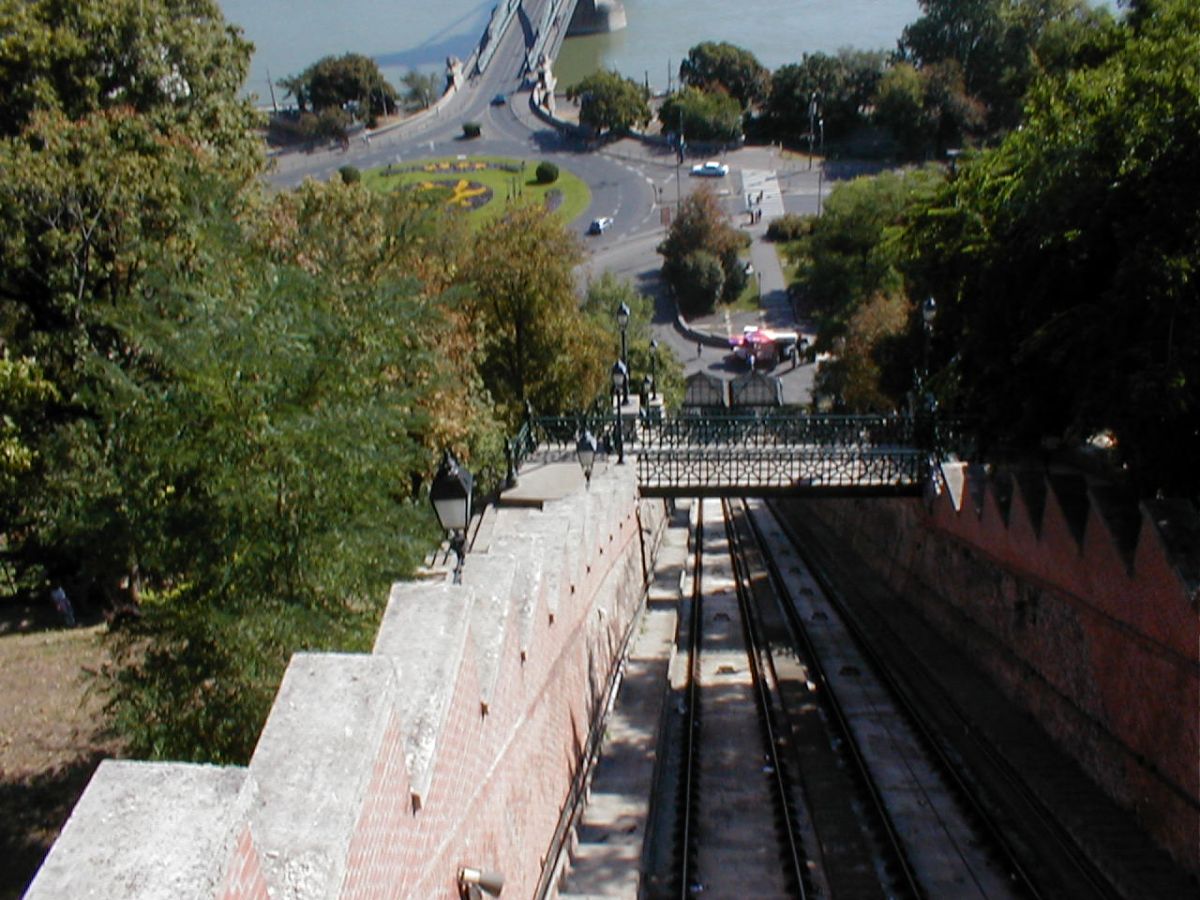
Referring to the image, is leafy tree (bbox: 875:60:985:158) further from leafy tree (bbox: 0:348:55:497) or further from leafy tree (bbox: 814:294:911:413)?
leafy tree (bbox: 0:348:55:497)

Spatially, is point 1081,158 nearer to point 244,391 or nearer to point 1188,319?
point 1188,319

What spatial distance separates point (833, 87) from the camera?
80062 mm

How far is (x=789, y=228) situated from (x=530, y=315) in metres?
45.2

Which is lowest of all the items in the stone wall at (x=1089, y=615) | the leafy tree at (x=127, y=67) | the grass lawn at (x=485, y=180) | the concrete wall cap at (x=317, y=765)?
the stone wall at (x=1089, y=615)

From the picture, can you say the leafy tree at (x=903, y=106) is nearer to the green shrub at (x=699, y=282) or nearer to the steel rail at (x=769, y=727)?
the green shrub at (x=699, y=282)

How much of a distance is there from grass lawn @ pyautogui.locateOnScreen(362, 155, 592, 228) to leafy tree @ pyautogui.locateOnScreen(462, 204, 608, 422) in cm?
4579

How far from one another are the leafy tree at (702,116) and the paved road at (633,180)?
6.37 ft

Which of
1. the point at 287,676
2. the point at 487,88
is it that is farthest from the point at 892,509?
the point at 487,88

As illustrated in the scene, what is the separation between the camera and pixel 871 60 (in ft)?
264

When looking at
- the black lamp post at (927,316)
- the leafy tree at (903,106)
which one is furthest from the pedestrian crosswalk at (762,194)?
the black lamp post at (927,316)

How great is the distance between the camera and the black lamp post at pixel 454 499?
22.8 feet

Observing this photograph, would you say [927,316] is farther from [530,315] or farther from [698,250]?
[698,250]

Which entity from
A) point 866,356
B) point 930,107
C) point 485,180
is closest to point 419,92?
point 485,180

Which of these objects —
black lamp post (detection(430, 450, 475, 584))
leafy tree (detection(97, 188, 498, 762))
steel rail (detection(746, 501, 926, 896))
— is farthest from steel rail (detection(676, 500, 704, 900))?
black lamp post (detection(430, 450, 475, 584))
